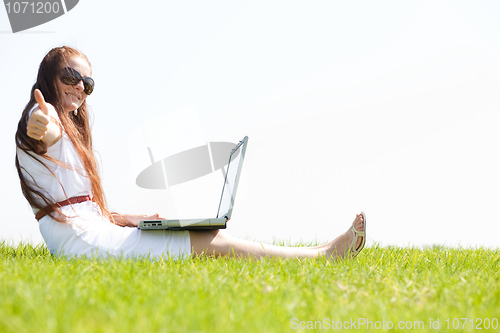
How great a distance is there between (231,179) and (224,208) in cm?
24

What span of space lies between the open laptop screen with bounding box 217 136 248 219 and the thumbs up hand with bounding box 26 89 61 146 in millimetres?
1334

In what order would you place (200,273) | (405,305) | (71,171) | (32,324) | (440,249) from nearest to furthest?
(32,324), (405,305), (200,273), (71,171), (440,249)

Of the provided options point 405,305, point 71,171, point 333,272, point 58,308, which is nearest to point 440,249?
point 333,272

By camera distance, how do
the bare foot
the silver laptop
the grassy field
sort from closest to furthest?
1. the grassy field
2. the silver laptop
3. the bare foot

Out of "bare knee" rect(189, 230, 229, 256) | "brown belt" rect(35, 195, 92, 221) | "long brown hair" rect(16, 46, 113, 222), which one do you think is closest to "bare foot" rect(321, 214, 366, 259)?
"bare knee" rect(189, 230, 229, 256)

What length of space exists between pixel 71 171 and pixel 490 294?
2912 mm

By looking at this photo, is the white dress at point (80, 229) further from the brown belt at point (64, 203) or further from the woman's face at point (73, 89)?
the woman's face at point (73, 89)

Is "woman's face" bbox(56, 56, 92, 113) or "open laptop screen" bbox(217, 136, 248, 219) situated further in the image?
"woman's face" bbox(56, 56, 92, 113)

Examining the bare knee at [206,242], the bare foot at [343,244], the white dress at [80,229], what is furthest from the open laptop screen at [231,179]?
the bare foot at [343,244]

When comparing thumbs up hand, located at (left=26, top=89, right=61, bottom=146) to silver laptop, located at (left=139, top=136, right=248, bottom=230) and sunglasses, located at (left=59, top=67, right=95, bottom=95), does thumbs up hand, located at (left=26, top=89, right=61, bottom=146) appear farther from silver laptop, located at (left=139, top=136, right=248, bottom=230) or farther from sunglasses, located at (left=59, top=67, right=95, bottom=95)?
silver laptop, located at (left=139, top=136, right=248, bottom=230)

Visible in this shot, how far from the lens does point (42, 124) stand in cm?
283

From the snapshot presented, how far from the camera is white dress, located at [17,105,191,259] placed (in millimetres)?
3213

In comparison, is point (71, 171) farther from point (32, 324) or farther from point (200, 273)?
point (32, 324)

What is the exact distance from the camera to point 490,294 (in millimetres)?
2381
